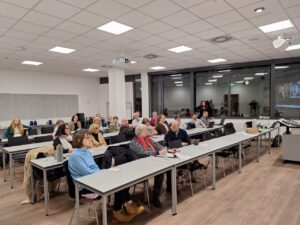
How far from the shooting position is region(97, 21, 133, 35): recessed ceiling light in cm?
427

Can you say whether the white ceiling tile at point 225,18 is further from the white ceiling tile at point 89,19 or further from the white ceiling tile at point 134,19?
the white ceiling tile at point 89,19

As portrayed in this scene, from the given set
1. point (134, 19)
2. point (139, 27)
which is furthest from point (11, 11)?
point (139, 27)

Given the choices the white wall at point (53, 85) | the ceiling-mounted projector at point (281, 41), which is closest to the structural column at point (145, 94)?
the white wall at point (53, 85)

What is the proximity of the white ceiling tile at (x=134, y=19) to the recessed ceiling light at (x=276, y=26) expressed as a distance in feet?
8.10

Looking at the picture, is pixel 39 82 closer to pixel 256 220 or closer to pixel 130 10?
pixel 130 10

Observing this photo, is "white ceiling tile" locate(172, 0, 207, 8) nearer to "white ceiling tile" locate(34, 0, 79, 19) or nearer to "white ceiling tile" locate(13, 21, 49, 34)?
"white ceiling tile" locate(34, 0, 79, 19)

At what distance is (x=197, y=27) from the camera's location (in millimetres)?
4543

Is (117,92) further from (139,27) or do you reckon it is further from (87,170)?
(87,170)

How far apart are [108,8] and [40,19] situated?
4.48 feet

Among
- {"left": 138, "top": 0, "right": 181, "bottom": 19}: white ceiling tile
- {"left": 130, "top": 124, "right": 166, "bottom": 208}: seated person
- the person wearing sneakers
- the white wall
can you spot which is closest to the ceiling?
{"left": 138, "top": 0, "right": 181, "bottom": 19}: white ceiling tile

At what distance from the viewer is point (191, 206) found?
10.7 ft

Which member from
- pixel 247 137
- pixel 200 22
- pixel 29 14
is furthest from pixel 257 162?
pixel 29 14

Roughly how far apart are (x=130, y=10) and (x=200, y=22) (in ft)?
4.73

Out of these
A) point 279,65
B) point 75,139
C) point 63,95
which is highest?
point 279,65
